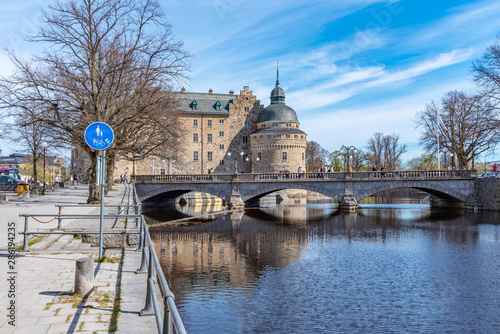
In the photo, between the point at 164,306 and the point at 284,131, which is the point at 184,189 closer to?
the point at 284,131

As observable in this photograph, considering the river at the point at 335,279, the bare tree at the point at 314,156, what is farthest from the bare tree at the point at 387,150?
the river at the point at 335,279

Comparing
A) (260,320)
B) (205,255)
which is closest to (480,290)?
(260,320)

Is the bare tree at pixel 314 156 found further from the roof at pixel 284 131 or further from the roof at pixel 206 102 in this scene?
the roof at pixel 206 102

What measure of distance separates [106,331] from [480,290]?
12.1 metres

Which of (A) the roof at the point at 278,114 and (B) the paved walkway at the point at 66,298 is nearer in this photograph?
(B) the paved walkway at the point at 66,298

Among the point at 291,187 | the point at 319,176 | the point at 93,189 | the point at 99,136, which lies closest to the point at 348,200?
the point at 319,176

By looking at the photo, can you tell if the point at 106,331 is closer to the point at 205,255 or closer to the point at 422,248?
the point at 205,255

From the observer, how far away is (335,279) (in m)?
15.0

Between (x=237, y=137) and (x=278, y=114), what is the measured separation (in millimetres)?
9161

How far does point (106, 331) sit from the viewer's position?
5.64 m

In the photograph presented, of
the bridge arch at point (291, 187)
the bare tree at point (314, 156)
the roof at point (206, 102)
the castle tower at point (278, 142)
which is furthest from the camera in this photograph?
the bare tree at point (314, 156)

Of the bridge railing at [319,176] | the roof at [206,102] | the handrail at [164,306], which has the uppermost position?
the roof at [206,102]

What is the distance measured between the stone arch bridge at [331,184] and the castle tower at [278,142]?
104 ft

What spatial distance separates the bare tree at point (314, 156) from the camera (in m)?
98.6
